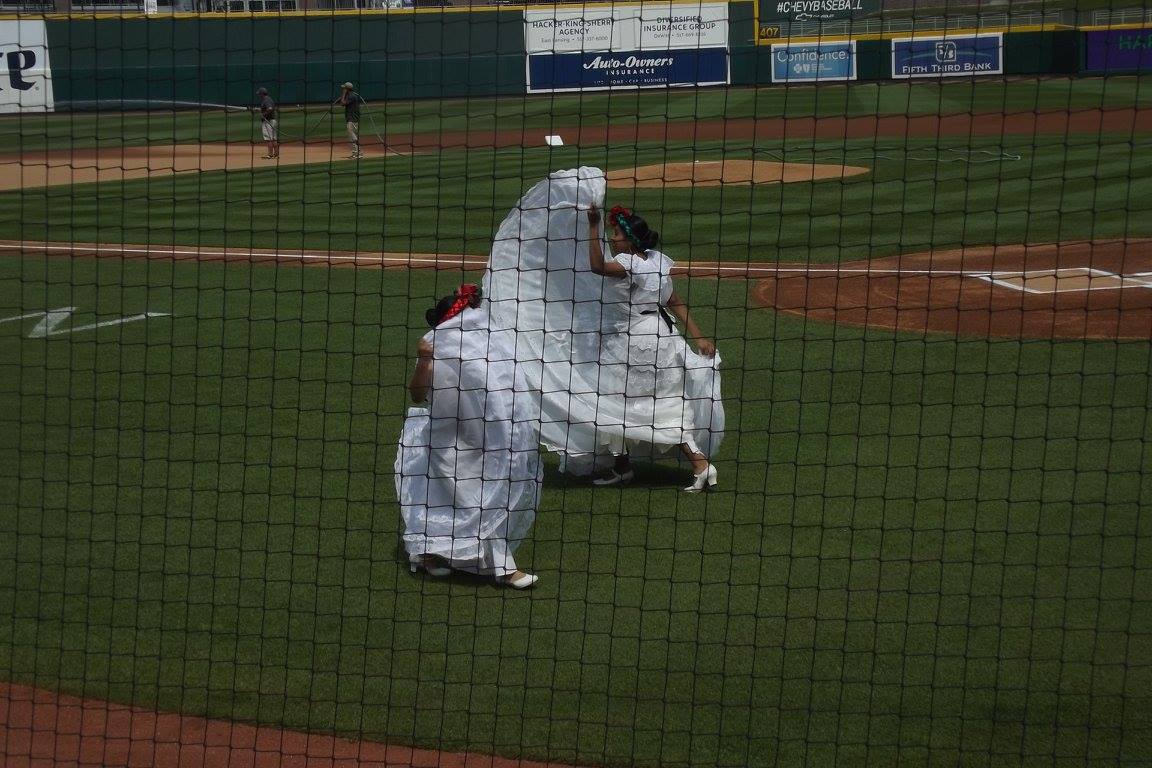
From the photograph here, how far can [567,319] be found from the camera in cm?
836

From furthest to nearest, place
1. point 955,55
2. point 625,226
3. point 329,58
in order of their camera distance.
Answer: point 329,58 < point 955,55 < point 625,226

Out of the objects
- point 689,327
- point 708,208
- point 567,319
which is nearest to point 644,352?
point 689,327

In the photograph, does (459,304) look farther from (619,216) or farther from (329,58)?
(329,58)

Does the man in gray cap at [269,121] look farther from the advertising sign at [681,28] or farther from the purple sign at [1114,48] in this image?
the purple sign at [1114,48]

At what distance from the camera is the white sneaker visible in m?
8.29

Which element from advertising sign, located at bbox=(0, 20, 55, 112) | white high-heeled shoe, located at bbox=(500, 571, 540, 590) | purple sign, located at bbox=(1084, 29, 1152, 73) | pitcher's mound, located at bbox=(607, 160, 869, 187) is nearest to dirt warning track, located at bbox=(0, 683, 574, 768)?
white high-heeled shoe, located at bbox=(500, 571, 540, 590)

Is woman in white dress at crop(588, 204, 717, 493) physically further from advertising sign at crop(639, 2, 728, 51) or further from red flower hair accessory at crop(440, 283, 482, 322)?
advertising sign at crop(639, 2, 728, 51)

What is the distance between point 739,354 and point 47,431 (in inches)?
217

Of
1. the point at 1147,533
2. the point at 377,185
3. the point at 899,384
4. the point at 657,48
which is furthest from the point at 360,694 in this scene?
the point at 657,48

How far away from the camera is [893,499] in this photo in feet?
25.9

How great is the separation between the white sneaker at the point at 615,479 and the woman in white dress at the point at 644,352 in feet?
0.67

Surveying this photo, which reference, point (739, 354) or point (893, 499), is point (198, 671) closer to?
point (893, 499)

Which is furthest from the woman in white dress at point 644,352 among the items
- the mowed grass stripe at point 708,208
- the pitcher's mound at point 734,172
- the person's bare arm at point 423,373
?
the pitcher's mound at point 734,172

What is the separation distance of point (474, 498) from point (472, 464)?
18cm
